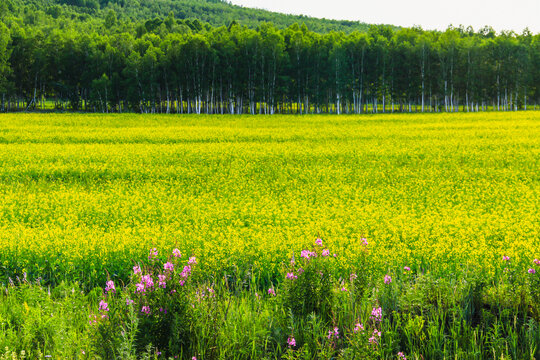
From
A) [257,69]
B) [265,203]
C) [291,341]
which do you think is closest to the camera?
[291,341]

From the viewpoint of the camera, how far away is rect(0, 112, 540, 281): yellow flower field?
9523 millimetres

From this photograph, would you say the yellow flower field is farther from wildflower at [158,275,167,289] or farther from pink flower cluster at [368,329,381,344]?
wildflower at [158,275,167,289]

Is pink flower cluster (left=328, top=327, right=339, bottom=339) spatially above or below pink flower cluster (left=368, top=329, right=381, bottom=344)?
below

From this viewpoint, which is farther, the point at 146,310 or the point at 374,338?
the point at 146,310

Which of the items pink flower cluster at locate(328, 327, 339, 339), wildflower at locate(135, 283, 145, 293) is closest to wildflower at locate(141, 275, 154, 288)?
wildflower at locate(135, 283, 145, 293)

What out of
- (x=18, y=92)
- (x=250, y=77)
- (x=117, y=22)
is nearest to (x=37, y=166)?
(x=250, y=77)

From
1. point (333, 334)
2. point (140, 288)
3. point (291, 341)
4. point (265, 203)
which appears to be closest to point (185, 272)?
point (140, 288)

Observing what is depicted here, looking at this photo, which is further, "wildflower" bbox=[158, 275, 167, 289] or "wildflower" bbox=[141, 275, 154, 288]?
"wildflower" bbox=[141, 275, 154, 288]

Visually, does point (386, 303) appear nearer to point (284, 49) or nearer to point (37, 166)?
point (37, 166)

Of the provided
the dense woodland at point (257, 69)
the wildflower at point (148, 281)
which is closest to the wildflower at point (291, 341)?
the wildflower at point (148, 281)

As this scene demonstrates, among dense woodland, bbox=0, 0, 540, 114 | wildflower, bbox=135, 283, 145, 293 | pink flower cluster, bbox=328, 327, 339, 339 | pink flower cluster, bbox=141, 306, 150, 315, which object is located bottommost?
pink flower cluster, bbox=328, 327, 339, 339

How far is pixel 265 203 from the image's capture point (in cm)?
1562

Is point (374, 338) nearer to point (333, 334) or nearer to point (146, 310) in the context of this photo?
point (333, 334)

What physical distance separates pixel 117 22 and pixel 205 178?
176 m
